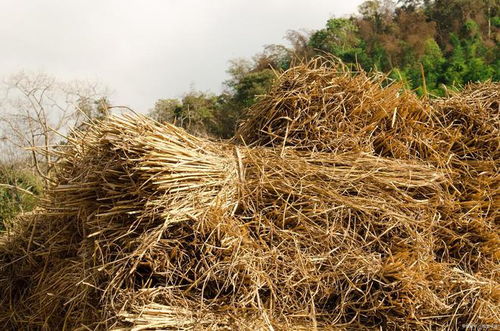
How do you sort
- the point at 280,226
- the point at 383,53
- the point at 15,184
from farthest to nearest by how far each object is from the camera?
1. the point at 383,53
2. the point at 15,184
3. the point at 280,226

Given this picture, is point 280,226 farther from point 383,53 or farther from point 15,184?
point 383,53

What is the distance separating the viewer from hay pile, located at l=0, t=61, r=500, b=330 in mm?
2781

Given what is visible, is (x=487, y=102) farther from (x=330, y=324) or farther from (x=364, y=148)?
(x=330, y=324)

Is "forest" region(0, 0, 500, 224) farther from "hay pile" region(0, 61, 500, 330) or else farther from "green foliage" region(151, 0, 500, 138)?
"hay pile" region(0, 61, 500, 330)

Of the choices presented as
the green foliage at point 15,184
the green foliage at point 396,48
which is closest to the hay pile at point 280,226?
the green foliage at point 15,184

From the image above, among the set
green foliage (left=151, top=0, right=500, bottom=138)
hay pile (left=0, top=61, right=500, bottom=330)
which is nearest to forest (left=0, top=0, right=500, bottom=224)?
green foliage (left=151, top=0, right=500, bottom=138)

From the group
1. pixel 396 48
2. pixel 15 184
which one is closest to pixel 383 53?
pixel 396 48

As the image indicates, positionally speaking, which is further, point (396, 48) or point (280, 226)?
point (396, 48)

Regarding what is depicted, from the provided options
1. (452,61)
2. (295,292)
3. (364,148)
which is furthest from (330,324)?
(452,61)

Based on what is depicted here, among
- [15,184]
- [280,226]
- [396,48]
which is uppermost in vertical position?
[396,48]

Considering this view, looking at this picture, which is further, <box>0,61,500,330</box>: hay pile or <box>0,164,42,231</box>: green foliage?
<box>0,164,42,231</box>: green foliage

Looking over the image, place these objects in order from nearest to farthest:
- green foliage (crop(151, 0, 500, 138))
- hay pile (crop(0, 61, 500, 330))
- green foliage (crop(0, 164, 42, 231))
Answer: hay pile (crop(0, 61, 500, 330)) → green foliage (crop(0, 164, 42, 231)) → green foliage (crop(151, 0, 500, 138))

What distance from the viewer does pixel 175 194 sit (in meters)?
2.85

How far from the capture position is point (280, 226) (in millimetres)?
3064
